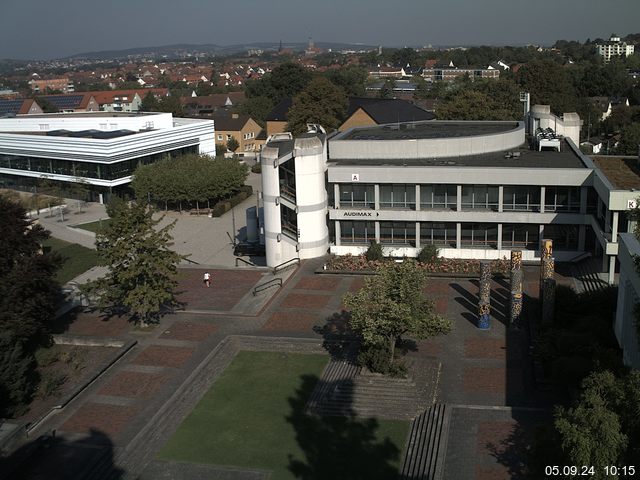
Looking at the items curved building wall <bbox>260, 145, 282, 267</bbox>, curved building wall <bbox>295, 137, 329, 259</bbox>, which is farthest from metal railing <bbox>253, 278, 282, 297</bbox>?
curved building wall <bbox>295, 137, 329, 259</bbox>

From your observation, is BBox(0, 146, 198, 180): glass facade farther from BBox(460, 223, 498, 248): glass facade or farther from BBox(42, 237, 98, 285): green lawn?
BBox(460, 223, 498, 248): glass facade

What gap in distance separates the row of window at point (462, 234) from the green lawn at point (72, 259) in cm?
1589

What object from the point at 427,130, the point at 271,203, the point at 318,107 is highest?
the point at 318,107

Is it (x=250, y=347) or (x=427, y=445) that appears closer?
(x=427, y=445)

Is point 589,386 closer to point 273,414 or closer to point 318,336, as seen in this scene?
point 273,414

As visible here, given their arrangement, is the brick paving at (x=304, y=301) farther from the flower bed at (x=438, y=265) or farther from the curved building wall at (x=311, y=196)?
the curved building wall at (x=311, y=196)

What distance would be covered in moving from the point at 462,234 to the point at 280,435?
21898mm

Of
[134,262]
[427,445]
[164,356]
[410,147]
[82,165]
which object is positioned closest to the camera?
[427,445]

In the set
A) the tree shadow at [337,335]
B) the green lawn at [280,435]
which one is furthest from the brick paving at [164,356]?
the tree shadow at [337,335]

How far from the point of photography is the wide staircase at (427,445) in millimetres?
21234

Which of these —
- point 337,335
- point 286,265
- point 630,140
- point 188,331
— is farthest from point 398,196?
point 630,140

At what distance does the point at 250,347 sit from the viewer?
30.8 m

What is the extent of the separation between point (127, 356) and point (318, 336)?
26.8ft

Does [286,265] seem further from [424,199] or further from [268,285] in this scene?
[424,199]
